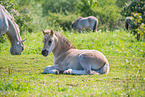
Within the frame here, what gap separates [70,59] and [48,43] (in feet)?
2.84

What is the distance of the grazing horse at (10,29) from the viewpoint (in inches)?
329

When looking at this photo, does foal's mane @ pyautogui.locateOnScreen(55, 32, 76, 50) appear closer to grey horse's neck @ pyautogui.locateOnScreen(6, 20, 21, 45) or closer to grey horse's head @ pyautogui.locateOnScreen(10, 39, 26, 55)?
grey horse's neck @ pyautogui.locateOnScreen(6, 20, 21, 45)

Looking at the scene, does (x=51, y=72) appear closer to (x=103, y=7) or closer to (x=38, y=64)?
(x=38, y=64)

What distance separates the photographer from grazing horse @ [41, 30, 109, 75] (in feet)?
21.8

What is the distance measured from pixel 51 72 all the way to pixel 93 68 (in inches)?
50.9

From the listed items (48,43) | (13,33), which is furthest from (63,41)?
(13,33)

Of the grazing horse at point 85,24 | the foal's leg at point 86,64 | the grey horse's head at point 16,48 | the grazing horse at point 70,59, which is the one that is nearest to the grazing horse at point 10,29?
the grey horse's head at point 16,48

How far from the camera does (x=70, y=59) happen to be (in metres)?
6.96

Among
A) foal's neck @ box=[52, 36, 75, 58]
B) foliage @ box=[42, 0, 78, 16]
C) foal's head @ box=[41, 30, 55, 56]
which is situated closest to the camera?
foal's head @ box=[41, 30, 55, 56]

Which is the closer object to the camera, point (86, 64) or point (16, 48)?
point (86, 64)

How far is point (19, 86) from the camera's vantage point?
4.82m

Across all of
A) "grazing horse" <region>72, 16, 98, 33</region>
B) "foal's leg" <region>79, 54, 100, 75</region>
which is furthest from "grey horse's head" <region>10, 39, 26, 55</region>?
"grazing horse" <region>72, 16, 98, 33</region>

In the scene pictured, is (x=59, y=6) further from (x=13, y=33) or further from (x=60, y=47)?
(x=60, y=47)

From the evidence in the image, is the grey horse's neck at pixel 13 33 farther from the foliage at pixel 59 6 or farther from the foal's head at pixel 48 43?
the foliage at pixel 59 6
